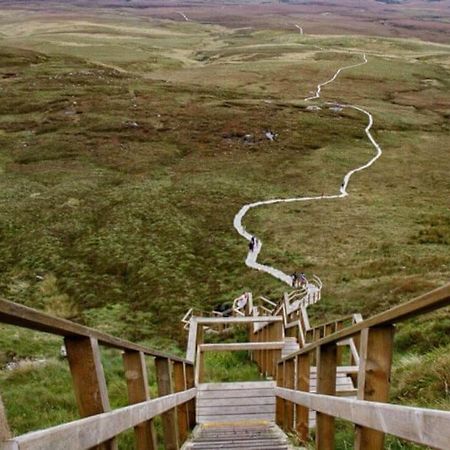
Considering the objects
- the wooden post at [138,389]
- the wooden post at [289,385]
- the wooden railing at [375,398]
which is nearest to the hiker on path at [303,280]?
the wooden post at [289,385]

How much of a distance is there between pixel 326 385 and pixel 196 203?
1641 inches

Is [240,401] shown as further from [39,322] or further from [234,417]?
[39,322]

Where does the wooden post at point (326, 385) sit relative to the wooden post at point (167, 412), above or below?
above

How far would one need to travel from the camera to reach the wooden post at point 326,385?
5.66 meters

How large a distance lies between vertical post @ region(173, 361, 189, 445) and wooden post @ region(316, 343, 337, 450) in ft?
15.8

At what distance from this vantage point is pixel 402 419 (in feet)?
10.2

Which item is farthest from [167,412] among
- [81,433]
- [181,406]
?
[81,433]

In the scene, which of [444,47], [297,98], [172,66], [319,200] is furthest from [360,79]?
[444,47]

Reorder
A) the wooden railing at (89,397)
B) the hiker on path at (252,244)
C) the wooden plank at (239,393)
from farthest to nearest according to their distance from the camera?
1. the hiker on path at (252,244)
2. the wooden plank at (239,393)
3. the wooden railing at (89,397)

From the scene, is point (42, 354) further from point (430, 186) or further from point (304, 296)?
point (430, 186)

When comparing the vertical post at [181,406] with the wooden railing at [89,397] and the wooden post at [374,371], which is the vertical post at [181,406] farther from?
the wooden post at [374,371]

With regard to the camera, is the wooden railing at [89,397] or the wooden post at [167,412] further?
the wooden post at [167,412]

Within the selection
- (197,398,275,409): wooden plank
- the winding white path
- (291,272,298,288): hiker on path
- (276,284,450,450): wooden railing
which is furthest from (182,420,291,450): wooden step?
the winding white path

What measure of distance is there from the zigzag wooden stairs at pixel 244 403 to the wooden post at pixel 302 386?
0.05ft
